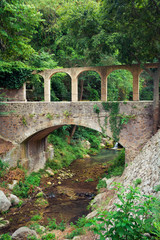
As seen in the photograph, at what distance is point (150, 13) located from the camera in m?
9.12

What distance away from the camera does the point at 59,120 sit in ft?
38.6

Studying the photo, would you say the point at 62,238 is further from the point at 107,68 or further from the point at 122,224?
the point at 107,68

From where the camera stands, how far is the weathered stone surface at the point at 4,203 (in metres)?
9.05

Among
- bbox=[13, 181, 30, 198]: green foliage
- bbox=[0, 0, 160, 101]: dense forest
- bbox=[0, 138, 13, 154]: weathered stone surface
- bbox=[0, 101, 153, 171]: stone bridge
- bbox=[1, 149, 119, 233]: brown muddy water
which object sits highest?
bbox=[0, 0, 160, 101]: dense forest

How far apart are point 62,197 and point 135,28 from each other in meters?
9.46

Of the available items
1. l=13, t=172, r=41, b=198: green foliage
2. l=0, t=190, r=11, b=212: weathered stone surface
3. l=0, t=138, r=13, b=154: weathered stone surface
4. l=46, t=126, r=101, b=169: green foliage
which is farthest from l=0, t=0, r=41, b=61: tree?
l=46, t=126, r=101, b=169: green foliage

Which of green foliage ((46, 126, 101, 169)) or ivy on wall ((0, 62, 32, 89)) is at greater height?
ivy on wall ((0, 62, 32, 89))

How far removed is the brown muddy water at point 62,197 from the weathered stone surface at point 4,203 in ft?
0.86

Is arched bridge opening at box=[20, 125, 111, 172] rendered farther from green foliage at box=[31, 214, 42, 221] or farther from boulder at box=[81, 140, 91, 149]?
boulder at box=[81, 140, 91, 149]

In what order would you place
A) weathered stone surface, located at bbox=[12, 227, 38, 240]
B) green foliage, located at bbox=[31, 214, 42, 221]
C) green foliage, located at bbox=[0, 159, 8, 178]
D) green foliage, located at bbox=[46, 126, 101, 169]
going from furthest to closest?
green foliage, located at bbox=[46, 126, 101, 169], green foliage, located at bbox=[0, 159, 8, 178], green foliage, located at bbox=[31, 214, 42, 221], weathered stone surface, located at bbox=[12, 227, 38, 240]

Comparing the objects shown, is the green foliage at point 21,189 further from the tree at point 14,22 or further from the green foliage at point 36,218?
the tree at point 14,22

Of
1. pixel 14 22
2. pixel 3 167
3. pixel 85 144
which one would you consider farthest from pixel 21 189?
pixel 85 144

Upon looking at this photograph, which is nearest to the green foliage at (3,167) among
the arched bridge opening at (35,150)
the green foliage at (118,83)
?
the arched bridge opening at (35,150)

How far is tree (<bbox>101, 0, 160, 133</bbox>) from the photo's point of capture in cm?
905
